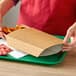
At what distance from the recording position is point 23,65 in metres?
0.90

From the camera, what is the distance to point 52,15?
1.33 m

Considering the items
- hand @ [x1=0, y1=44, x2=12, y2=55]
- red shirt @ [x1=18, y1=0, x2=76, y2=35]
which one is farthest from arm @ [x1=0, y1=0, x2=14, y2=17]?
hand @ [x1=0, y1=44, x2=12, y2=55]

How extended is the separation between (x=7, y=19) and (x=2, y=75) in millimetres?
1386

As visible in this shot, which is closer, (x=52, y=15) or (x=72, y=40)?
(x=72, y=40)

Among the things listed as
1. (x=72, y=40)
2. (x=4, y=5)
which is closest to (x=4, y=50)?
(x=72, y=40)

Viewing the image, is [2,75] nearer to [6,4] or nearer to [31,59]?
[31,59]

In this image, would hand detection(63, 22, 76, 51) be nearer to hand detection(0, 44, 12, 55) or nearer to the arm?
hand detection(0, 44, 12, 55)

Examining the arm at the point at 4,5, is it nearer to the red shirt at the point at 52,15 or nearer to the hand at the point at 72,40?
the red shirt at the point at 52,15

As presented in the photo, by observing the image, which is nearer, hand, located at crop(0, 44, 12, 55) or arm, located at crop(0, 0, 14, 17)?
hand, located at crop(0, 44, 12, 55)

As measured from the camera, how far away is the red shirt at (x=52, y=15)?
132 centimetres

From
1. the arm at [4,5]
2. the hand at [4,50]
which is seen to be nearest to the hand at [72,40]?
the hand at [4,50]

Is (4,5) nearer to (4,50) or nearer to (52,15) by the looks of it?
(52,15)

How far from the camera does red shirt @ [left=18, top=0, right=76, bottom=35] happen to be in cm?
132

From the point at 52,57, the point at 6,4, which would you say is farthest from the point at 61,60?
the point at 6,4
